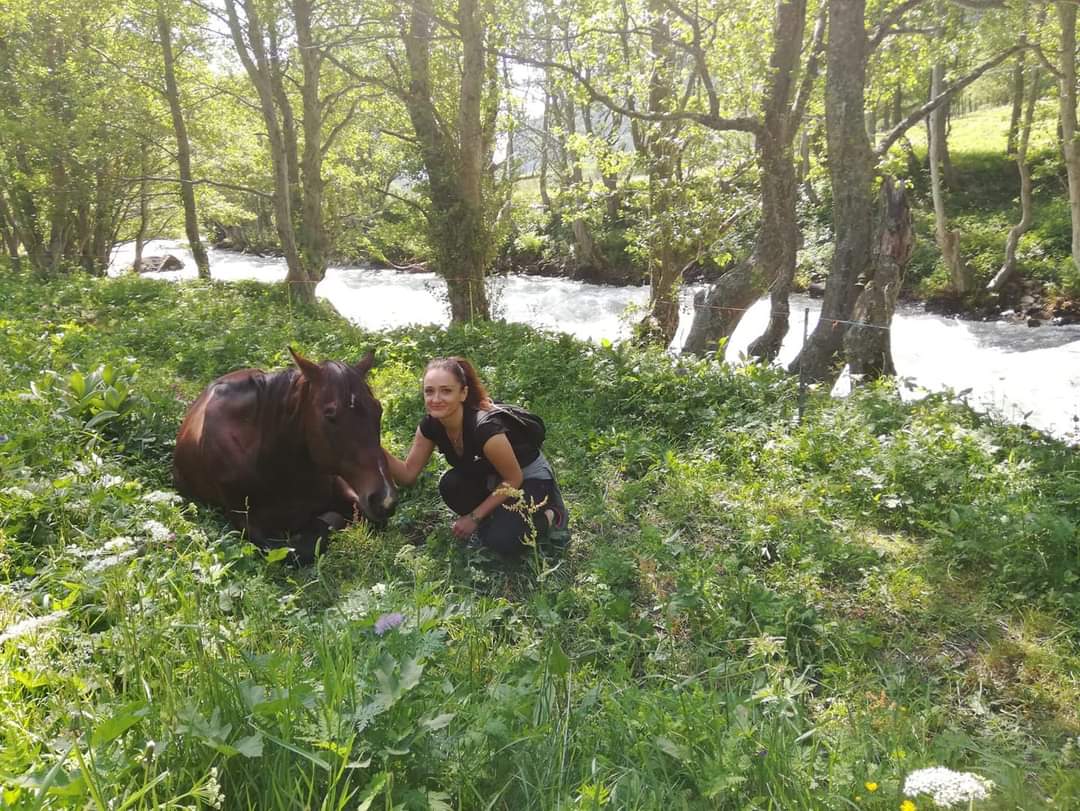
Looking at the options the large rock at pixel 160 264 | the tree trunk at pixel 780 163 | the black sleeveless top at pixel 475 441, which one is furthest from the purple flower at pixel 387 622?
the large rock at pixel 160 264

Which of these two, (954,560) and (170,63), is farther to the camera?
(170,63)

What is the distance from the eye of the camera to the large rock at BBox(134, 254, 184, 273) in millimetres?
36188

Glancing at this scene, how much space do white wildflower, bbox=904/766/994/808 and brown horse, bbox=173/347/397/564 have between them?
2.74m

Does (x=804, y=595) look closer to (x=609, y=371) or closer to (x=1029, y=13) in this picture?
(x=609, y=371)

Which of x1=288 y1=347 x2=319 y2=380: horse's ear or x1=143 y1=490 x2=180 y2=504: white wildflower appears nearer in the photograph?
x1=143 y1=490 x2=180 y2=504: white wildflower

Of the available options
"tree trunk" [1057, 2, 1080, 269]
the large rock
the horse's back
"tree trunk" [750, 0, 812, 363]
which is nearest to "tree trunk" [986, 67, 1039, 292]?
"tree trunk" [1057, 2, 1080, 269]

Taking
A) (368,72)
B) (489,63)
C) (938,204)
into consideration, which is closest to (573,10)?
(489,63)

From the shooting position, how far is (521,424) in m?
4.24

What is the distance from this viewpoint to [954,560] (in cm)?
407

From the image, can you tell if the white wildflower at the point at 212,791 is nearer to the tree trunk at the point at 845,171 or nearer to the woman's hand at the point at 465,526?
the woman's hand at the point at 465,526

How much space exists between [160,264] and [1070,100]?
37705 millimetres

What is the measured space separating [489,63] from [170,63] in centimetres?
821

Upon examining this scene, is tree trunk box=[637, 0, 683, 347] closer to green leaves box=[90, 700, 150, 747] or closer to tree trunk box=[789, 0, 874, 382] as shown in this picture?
tree trunk box=[789, 0, 874, 382]

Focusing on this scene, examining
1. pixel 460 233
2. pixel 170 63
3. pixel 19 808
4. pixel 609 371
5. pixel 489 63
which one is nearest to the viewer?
pixel 19 808
